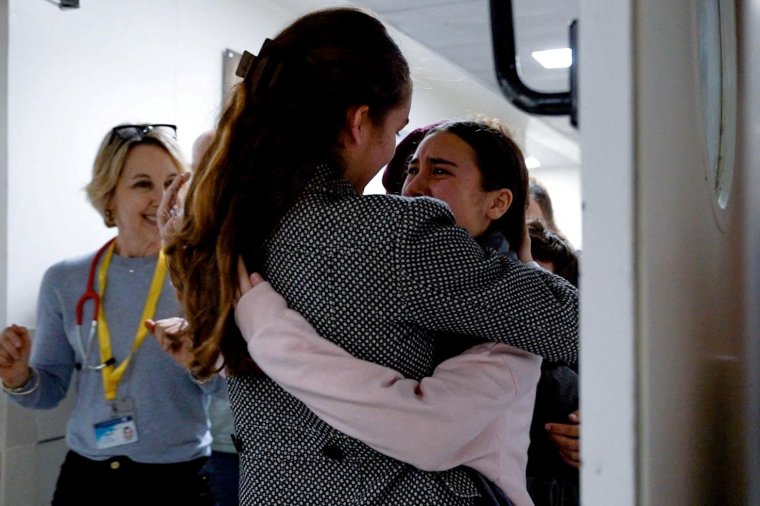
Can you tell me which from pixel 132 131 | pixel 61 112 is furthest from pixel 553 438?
pixel 61 112

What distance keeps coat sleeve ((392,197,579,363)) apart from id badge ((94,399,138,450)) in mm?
1376

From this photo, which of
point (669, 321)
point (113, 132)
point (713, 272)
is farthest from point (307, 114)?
point (113, 132)

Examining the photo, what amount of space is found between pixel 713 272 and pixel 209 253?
682 mm

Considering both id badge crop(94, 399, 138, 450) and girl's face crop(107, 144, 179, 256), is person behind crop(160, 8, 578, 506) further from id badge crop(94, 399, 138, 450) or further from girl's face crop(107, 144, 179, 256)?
girl's face crop(107, 144, 179, 256)

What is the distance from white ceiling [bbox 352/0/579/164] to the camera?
4.38 m

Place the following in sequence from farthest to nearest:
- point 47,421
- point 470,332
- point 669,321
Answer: point 47,421
point 470,332
point 669,321

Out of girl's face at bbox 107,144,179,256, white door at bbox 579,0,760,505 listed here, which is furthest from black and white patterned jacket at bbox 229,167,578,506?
girl's face at bbox 107,144,179,256

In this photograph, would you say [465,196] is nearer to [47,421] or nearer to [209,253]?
[209,253]

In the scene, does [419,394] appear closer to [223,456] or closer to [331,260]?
[331,260]

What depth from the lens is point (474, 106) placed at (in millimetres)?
7594

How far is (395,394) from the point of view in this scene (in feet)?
3.40

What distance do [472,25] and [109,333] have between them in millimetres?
3231

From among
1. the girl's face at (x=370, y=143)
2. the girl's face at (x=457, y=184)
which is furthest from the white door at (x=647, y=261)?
the girl's face at (x=457, y=184)

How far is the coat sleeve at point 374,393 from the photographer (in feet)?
3.39
